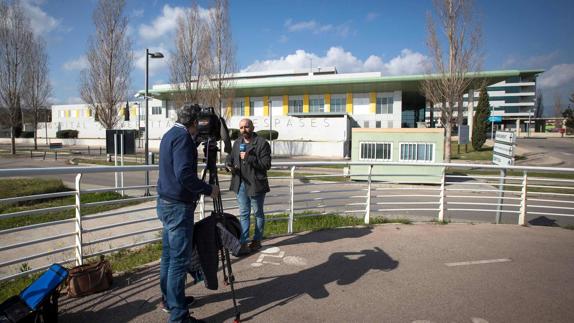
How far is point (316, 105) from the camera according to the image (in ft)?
160

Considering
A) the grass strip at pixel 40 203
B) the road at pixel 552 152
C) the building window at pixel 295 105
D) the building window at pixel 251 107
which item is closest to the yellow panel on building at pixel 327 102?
the building window at pixel 295 105

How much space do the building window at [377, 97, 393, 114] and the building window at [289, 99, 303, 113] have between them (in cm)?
1050

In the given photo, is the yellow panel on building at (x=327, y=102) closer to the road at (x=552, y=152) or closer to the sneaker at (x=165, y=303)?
the road at (x=552, y=152)

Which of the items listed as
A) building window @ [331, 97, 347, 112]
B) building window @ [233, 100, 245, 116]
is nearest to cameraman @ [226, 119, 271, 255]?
building window @ [331, 97, 347, 112]

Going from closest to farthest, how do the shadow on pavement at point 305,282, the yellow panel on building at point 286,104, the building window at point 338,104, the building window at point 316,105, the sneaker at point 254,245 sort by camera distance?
the shadow on pavement at point 305,282 → the sneaker at point 254,245 → the building window at point 338,104 → the building window at point 316,105 → the yellow panel on building at point 286,104

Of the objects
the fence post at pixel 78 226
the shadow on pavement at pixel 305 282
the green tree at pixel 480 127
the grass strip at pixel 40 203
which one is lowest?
the grass strip at pixel 40 203

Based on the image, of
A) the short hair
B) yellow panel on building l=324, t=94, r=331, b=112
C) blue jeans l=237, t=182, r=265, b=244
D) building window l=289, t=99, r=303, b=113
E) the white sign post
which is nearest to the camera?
the short hair

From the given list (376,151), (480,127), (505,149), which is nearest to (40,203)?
(376,151)

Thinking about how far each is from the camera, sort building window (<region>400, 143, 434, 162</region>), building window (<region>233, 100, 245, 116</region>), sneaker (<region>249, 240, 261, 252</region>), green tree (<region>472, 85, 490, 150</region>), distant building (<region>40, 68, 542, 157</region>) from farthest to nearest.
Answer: building window (<region>233, 100, 245, 116</region>)
distant building (<region>40, 68, 542, 157</region>)
green tree (<region>472, 85, 490, 150</region>)
building window (<region>400, 143, 434, 162</region>)
sneaker (<region>249, 240, 261, 252</region>)

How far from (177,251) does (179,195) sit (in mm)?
479

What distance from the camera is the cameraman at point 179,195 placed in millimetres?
2904

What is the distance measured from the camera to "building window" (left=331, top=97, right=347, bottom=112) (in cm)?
4734

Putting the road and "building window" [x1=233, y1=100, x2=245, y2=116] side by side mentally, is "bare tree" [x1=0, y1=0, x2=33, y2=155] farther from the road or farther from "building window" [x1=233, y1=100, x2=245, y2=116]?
the road

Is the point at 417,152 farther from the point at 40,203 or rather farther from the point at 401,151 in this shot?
the point at 40,203
